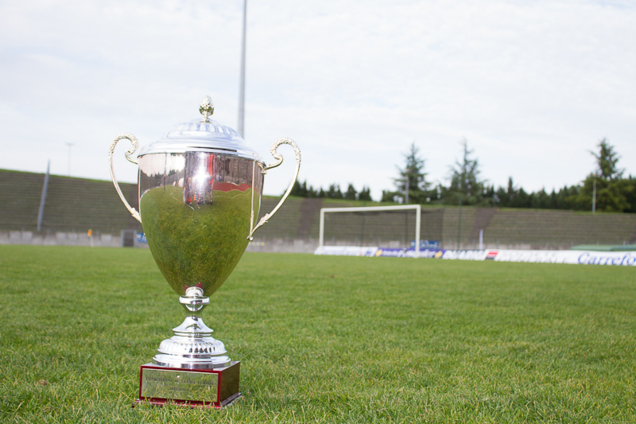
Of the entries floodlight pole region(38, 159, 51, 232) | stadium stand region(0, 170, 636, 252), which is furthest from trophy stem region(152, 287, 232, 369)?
floodlight pole region(38, 159, 51, 232)

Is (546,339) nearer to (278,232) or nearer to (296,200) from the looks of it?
(278,232)

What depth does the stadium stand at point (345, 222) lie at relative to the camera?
116 feet

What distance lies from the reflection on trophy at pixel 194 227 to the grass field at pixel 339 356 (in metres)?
0.12

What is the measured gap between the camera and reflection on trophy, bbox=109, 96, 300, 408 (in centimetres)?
204

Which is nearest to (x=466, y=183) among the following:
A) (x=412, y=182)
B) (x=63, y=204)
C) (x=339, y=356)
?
(x=412, y=182)

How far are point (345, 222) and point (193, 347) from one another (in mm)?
37840

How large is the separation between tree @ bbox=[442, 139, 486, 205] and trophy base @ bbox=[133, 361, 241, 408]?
60018 mm

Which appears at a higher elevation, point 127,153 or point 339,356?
point 127,153

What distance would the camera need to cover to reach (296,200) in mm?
44469

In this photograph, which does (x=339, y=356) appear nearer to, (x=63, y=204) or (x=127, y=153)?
(x=127, y=153)

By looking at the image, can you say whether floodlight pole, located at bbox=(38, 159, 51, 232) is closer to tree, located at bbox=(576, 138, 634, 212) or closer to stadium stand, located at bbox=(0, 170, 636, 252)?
stadium stand, located at bbox=(0, 170, 636, 252)

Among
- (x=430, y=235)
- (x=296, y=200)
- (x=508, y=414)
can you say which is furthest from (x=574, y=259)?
(x=296, y=200)

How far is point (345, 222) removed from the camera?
131ft

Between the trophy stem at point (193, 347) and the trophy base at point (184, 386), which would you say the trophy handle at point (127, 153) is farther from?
the trophy base at point (184, 386)
